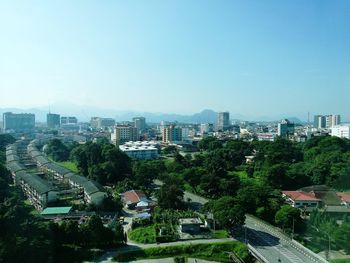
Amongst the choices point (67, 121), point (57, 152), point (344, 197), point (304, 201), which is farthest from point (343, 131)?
point (67, 121)

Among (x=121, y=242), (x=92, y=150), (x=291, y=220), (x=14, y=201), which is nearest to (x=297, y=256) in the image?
(x=291, y=220)

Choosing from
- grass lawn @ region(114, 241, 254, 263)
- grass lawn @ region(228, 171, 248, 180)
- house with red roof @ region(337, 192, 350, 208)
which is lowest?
grass lawn @ region(114, 241, 254, 263)

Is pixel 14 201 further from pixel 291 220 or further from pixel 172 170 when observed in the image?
pixel 172 170

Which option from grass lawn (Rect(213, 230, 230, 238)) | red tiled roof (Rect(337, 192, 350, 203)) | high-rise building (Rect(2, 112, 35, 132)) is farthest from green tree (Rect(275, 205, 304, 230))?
high-rise building (Rect(2, 112, 35, 132))

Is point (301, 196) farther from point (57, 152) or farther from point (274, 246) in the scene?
point (57, 152)

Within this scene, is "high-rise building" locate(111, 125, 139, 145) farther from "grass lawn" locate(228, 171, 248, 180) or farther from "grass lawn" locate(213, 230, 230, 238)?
"grass lawn" locate(213, 230, 230, 238)

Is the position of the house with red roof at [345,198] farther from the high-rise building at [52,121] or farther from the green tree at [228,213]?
the high-rise building at [52,121]
